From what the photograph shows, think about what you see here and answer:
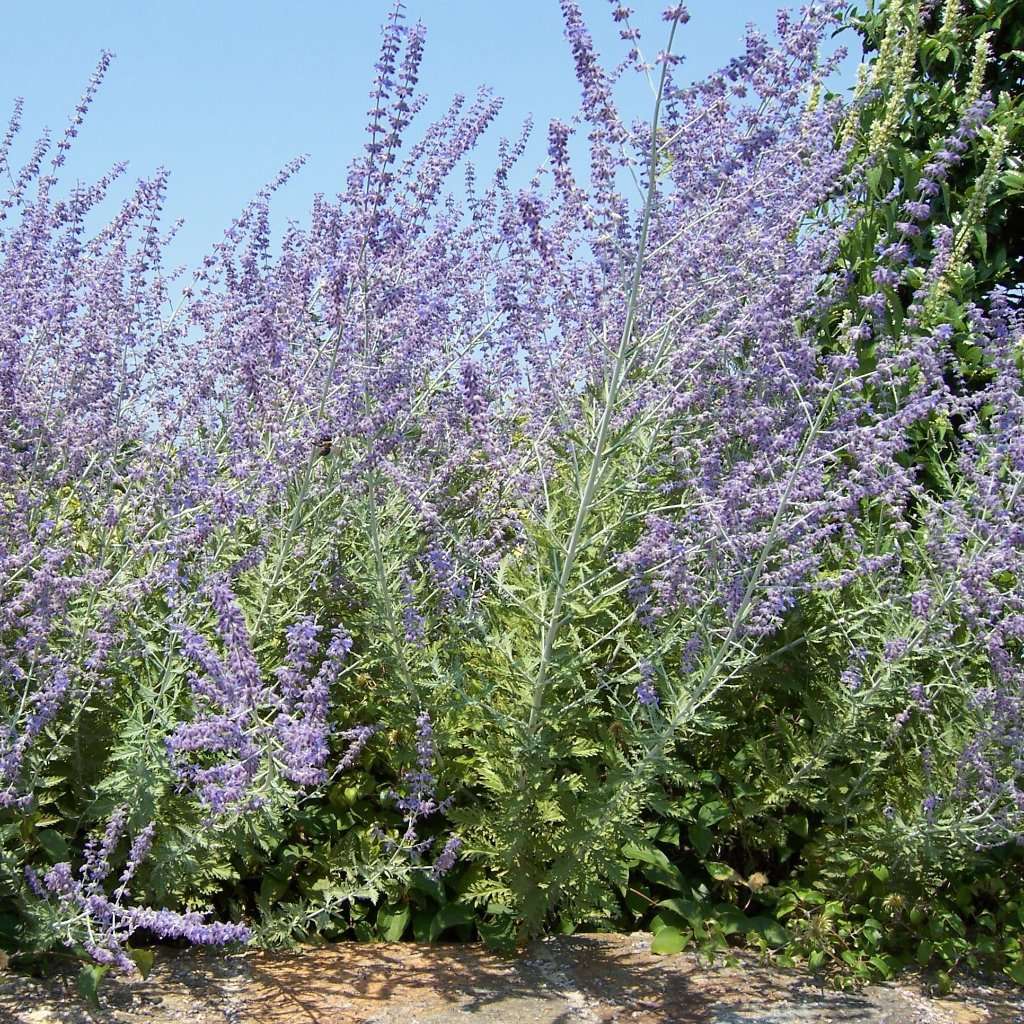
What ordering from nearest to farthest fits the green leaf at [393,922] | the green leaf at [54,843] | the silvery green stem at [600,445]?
the silvery green stem at [600,445] < the green leaf at [54,843] < the green leaf at [393,922]

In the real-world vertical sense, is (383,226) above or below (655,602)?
above

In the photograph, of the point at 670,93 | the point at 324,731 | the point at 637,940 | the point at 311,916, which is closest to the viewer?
the point at 324,731

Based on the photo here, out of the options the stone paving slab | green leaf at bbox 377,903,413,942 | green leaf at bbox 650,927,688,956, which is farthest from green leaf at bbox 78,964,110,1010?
green leaf at bbox 650,927,688,956

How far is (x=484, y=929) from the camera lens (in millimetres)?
4477

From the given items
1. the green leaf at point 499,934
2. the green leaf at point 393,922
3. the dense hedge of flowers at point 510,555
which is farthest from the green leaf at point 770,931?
the green leaf at point 393,922

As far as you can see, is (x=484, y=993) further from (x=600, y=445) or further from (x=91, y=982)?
(x=600, y=445)

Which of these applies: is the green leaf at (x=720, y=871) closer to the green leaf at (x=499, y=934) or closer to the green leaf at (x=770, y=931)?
the green leaf at (x=770, y=931)

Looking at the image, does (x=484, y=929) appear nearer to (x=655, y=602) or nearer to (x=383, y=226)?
(x=655, y=602)

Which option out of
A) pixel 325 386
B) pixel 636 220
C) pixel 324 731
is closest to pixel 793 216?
pixel 636 220

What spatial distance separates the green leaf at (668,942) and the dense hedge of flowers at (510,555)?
0.02 meters

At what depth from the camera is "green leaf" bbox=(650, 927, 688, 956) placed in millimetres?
4484

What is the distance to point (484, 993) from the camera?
13.4ft

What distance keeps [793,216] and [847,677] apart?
5.25 feet

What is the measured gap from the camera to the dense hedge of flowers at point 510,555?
3959mm
